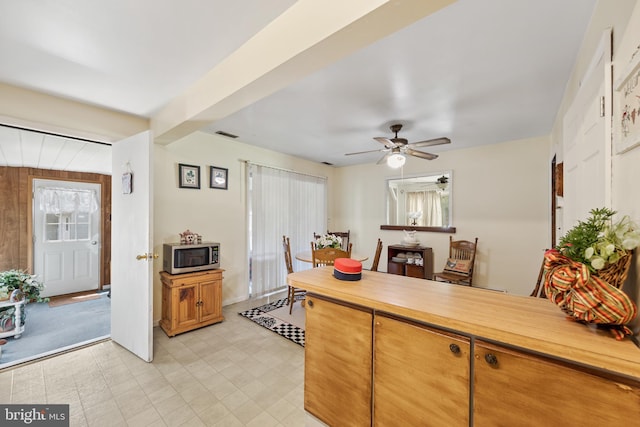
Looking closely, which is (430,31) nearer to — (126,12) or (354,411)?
(126,12)

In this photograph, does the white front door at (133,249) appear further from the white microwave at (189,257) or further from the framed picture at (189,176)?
the framed picture at (189,176)

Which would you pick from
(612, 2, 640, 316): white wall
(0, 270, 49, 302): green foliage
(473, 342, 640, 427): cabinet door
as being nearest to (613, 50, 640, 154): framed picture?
(612, 2, 640, 316): white wall

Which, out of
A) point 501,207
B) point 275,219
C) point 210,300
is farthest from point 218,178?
point 501,207

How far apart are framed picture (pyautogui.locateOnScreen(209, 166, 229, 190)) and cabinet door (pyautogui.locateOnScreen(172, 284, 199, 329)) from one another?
1459 millimetres

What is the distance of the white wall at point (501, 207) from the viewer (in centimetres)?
383

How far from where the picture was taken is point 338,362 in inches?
56.9

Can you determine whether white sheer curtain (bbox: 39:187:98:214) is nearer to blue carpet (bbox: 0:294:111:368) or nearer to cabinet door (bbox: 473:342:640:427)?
blue carpet (bbox: 0:294:111:368)

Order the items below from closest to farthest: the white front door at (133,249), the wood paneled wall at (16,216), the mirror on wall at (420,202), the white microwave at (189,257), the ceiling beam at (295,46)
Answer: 1. the ceiling beam at (295,46)
2. the white front door at (133,249)
3. the white microwave at (189,257)
4. the wood paneled wall at (16,216)
5. the mirror on wall at (420,202)

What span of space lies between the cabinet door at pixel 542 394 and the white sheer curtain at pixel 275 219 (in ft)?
12.0

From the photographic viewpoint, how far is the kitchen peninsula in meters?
0.79

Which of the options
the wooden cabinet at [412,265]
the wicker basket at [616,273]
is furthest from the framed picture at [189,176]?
the wicker basket at [616,273]

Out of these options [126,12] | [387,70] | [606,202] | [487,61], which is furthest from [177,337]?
[487,61]

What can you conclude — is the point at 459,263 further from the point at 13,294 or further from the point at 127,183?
the point at 13,294

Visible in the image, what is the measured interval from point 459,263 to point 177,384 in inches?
158
